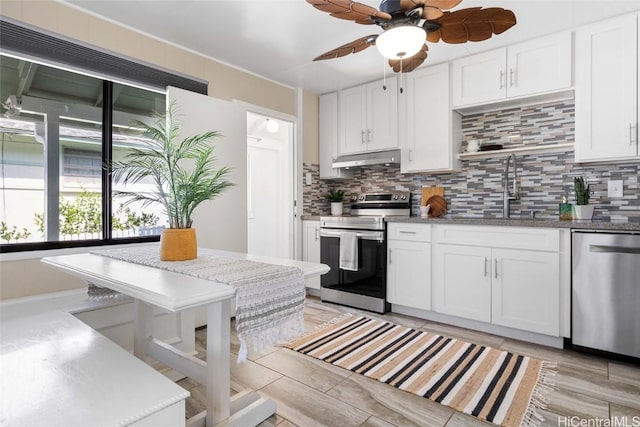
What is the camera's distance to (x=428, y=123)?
11.2 feet

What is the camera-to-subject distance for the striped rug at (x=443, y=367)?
1790 millimetres

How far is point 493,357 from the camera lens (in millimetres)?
2346

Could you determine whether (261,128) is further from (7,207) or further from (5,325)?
(5,325)

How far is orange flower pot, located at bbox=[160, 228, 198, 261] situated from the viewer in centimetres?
164

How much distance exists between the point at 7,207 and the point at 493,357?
344 cm

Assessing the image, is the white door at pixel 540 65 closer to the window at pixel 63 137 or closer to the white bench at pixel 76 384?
the window at pixel 63 137

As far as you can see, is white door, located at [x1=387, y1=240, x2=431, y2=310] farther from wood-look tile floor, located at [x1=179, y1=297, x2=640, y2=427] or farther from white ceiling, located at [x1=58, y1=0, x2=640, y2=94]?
white ceiling, located at [x1=58, y1=0, x2=640, y2=94]

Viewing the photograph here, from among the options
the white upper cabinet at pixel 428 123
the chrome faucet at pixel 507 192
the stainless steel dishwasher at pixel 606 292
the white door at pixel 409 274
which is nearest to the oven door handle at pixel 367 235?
the white door at pixel 409 274

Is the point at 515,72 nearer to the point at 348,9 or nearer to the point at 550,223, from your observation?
the point at 550,223

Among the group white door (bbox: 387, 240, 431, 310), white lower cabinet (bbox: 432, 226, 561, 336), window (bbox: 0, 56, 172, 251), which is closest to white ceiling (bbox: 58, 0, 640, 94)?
window (bbox: 0, 56, 172, 251)

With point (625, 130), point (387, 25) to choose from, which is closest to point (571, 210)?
point (625, 130)

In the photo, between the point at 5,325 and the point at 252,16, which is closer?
the point at 5,325

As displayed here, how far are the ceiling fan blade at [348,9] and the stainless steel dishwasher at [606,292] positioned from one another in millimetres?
2040

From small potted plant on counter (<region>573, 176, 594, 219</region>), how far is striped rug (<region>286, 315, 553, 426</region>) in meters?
1.19
